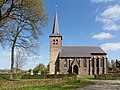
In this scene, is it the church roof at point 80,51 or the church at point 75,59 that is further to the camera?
the church roof at point 80,51

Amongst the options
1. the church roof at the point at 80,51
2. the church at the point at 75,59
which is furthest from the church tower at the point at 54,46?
the church roof at the point at 80,51

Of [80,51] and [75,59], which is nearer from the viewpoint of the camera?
[75,59]

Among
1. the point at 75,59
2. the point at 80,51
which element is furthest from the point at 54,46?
the point at 80,51

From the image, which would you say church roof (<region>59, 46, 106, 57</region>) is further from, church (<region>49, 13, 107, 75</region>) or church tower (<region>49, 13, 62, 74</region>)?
church tower (<region>49, 13, 62, 74</region>)

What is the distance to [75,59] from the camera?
64.6 metres

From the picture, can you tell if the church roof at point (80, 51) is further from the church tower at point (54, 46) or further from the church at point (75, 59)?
the church tower at point (54, 46)

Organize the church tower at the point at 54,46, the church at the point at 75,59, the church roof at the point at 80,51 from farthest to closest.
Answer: the church tower at the point at 54,46 → the church roof at the point at 80,51 → the church at the point at 75,59

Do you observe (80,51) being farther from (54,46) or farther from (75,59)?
(54,46)

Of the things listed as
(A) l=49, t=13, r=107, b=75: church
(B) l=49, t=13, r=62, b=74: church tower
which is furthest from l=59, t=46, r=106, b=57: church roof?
(B) l=49, t=13, r=62, b=74: church tower

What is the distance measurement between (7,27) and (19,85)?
1048cm

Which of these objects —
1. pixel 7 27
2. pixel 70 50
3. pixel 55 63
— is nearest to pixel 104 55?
pixel 70 50

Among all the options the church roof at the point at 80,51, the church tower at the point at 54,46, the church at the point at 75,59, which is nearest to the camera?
the church at the point at 75,59

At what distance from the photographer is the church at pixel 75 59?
6444cm

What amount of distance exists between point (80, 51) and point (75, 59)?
407 cm
